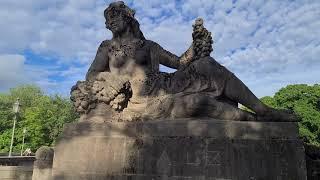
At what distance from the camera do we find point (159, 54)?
889 centimetres

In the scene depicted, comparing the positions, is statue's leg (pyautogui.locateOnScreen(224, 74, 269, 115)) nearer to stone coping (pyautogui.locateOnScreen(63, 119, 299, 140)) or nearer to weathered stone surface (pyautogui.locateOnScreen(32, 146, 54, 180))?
stone coping (pyautogui.locateOnScreen(63, 119, 299, 140))

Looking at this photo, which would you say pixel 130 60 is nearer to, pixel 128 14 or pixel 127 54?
pixel 127 54

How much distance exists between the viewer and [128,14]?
8.69 m

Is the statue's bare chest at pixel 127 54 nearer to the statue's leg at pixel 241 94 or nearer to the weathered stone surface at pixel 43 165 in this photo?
the statue's leg at pixel 241 94

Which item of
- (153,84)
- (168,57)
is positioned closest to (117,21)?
(168,57)

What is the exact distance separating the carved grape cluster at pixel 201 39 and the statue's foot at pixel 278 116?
1.63 metres

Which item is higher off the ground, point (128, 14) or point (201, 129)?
point (128, 14)

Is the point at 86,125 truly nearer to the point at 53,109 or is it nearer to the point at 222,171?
the point at 222,171

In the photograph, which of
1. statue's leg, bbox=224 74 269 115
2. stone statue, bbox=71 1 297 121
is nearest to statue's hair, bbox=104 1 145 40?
stone statue, bbox=71 1 297 121

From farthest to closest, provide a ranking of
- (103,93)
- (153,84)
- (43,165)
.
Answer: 1. (43,165)
2. (153,84)
3. (103,93)

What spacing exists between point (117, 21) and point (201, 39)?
Result: 194 centimetres

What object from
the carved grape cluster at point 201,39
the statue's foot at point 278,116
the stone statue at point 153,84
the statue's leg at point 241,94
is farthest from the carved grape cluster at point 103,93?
the statue's foot at point 278,116

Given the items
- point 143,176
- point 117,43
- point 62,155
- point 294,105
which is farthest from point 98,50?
point 294,105

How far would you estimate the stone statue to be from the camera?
23.6 feet
